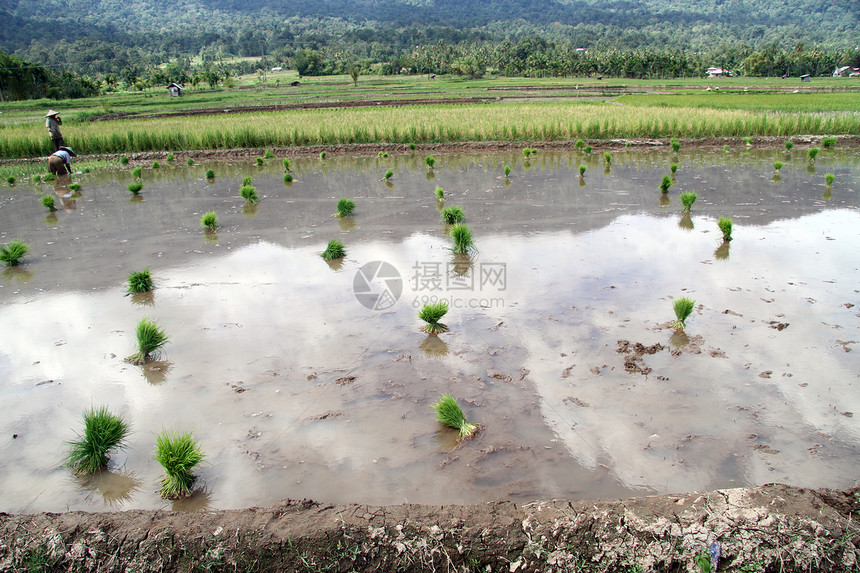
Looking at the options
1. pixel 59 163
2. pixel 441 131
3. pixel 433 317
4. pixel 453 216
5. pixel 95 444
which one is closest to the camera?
pixel 95 444

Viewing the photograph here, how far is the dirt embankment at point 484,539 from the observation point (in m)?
3.27

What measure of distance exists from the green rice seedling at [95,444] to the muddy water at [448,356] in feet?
0.34

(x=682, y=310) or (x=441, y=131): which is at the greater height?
(x=441, y=131)

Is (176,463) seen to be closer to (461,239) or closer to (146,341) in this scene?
(146,341)

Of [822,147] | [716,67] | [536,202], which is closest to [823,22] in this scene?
[716,67]

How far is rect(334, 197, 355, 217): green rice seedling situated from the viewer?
11.3 meters

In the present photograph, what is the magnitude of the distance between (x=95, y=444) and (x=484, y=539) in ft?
9.98

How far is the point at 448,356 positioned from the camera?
588 cm

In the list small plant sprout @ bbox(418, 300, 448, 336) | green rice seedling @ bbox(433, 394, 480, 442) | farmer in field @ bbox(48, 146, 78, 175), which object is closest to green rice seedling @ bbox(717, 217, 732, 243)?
small plant sprout @ bbox(418, 300, 448, 336)

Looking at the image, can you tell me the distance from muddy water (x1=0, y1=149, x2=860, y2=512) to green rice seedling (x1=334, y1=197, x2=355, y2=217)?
213mm

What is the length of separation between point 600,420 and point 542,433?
53 cm

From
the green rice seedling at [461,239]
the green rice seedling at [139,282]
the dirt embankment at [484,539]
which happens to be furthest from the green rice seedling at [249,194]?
the dirt embankment at [484,539]

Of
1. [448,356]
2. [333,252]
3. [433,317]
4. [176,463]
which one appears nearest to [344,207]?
[333,252]

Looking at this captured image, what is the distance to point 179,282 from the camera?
8.22 metres
